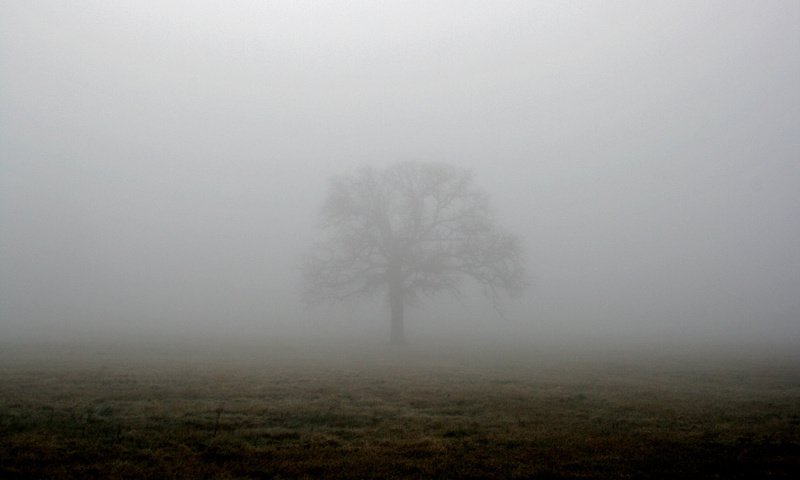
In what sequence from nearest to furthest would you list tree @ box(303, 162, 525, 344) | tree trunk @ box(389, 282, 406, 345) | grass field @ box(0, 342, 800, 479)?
grass field @ box(0, 342, 800, 479) < tree trunk @ box(389, 282, 406, 345) < tree @ box(303, 162, 525, 344)

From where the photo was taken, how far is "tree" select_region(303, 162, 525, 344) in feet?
124

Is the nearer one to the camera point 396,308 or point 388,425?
point 388,425

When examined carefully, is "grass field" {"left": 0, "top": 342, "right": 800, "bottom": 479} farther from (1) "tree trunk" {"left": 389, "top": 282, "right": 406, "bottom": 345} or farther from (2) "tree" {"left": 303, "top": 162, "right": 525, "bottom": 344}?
(2) "tree" {"left": 303, "top": 162, "right": 525, "bottom": 344}

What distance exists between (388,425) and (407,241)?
28.5m

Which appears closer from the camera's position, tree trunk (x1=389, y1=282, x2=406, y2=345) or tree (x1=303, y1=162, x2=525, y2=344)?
tree trunk (x1=389, y1=282, x2=406, y2=345)

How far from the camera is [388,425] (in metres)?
10.2

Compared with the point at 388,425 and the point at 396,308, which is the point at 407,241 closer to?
the point at 396,308

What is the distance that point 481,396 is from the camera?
45.9ft

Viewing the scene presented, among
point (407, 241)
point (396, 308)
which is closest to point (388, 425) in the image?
point (396, 308)

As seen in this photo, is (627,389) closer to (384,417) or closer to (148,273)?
(384,417)

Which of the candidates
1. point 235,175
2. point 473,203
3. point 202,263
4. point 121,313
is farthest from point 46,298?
point 235,175

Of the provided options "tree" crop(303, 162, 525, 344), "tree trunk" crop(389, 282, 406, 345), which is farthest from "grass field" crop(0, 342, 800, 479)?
"tree" crop(303, 162, 525, 344)

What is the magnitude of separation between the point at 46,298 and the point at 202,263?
35322 mm

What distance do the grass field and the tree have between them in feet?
59.4
